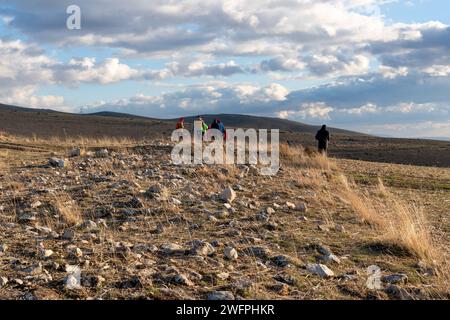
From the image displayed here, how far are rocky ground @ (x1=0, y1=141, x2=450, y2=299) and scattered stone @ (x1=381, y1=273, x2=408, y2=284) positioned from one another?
1cm

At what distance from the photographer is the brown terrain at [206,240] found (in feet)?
16.2

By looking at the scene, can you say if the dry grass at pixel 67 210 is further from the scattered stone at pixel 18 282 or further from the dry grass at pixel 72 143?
the dry grass at pixel 72 143

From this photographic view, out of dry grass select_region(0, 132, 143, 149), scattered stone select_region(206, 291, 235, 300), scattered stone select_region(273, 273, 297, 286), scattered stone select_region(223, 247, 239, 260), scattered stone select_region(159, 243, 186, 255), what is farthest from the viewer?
dry grass select_region(0, 132, 143, 149)

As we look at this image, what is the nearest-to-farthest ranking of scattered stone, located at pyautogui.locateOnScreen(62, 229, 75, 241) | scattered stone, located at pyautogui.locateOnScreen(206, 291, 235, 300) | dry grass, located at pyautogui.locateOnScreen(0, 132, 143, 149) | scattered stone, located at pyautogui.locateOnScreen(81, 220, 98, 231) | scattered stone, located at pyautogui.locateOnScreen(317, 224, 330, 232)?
1. scattered stone, located at pyautogui.locateOnScreen(206, 291, 235, 300)
2. scattered stone, located at pyautogui.locateOnScreen(62, 229, 75, 241)
3. scattered stone, located at pyautogui.locateOnScreen(81, 220, 98, 231)
4. scattered stone, located at pyautogui.locateOnScreen(317, 224, 330, 232)
5. dry grass, located at pyautogui.locateOnScreen(0, 132, 143, 149)

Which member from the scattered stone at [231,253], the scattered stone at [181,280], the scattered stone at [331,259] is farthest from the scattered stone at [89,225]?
the scattered stone at [331,259]

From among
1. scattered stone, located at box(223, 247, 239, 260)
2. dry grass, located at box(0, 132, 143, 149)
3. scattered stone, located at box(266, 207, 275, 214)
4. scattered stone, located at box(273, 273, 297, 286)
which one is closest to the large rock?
scattered stone, located at box(266, 207, 275, 214)

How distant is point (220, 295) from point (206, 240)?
197 centimetres

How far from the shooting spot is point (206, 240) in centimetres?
656

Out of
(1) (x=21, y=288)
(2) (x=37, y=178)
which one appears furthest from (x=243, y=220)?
(2) (x=37, y=178)

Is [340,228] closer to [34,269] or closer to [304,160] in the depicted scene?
[34,269]

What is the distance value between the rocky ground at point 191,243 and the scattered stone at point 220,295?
1cm

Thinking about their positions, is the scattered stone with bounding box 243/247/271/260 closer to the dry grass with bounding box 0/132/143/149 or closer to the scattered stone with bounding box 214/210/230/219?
the scattered stone with bounding box 214/210/230/219

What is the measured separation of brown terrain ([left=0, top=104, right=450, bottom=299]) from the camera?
495 centimetres

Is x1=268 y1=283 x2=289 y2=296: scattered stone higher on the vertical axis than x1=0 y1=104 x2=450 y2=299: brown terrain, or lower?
lower
